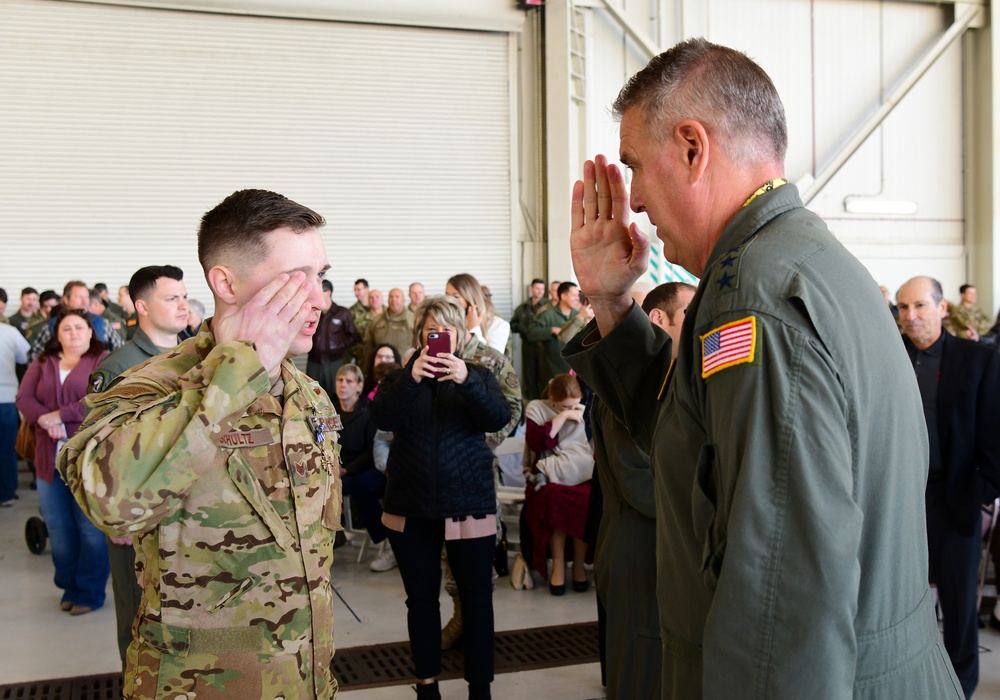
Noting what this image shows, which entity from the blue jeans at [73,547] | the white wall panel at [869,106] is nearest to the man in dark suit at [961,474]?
the blue jeans at [73,547]

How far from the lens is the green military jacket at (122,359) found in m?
3.65

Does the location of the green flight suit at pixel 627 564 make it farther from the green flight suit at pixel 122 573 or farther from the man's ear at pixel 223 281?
the green flight suit at pixel 122 573

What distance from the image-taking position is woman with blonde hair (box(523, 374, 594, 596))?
5.30 metres

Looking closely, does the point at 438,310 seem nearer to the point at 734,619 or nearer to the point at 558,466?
the point at 558,466

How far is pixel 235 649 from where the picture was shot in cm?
183

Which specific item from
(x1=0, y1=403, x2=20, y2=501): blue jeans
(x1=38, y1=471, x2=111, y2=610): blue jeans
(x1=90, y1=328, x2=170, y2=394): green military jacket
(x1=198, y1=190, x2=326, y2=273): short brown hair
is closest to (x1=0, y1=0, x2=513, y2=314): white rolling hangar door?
(x1=0, y1=403, x2=20, y2=501): blue jeans

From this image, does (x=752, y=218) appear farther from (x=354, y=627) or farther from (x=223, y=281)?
(x=354, y=627)

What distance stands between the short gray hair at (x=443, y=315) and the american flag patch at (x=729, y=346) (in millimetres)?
2704

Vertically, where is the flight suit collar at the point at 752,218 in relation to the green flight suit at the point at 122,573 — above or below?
above

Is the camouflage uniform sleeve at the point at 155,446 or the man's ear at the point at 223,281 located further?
the man's ear at the point at 223,281

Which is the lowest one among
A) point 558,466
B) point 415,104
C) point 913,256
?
point 558,466

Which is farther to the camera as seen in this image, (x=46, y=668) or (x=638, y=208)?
(x=46, y=668)

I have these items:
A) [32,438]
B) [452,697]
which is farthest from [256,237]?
[32,438]

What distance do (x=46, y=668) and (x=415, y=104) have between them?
31.0 feet
